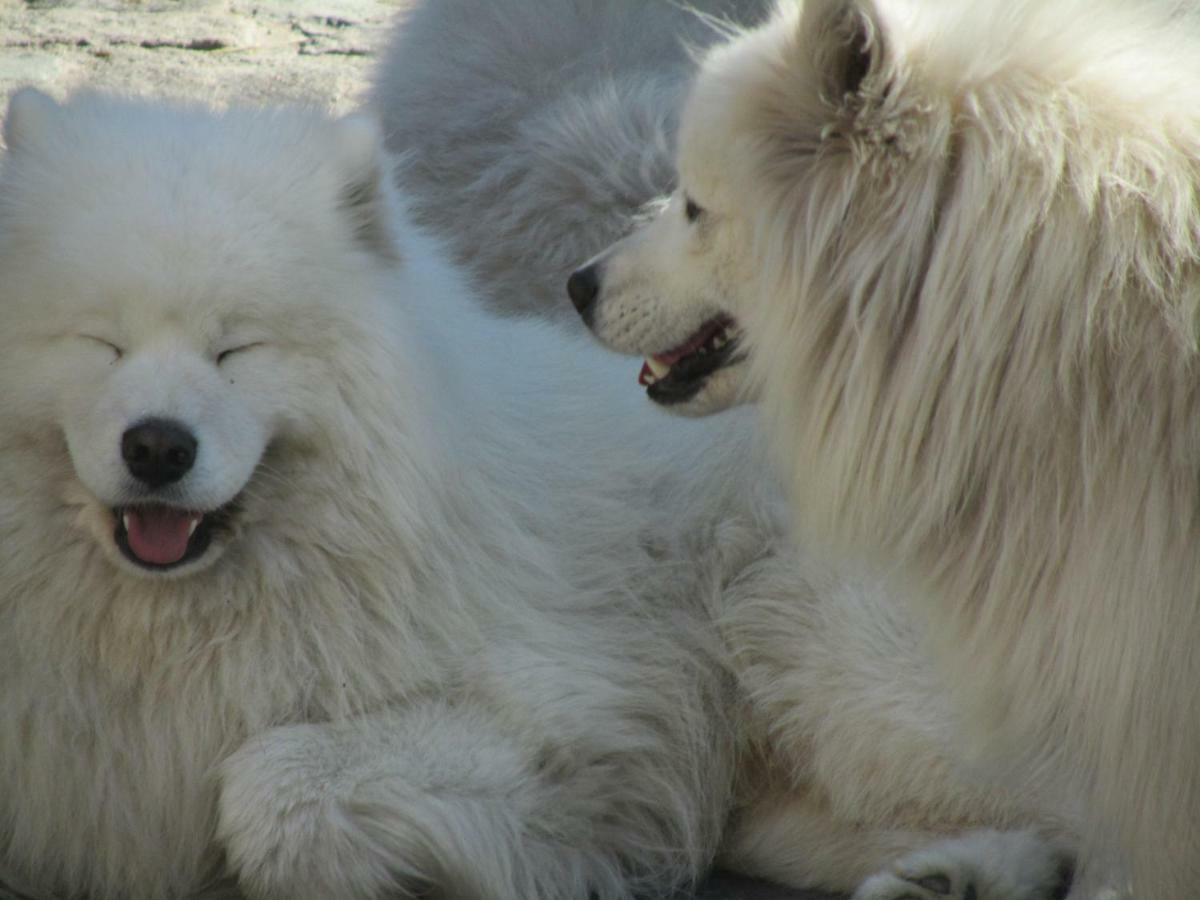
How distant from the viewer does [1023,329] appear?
2400 mm

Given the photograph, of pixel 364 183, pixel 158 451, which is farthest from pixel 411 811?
pixel 364 183

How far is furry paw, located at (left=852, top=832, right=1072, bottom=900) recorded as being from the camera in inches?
116

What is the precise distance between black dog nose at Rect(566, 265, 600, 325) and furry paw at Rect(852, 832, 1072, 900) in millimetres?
1149

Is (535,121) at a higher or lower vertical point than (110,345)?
higher

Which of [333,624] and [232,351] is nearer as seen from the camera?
[232,351]

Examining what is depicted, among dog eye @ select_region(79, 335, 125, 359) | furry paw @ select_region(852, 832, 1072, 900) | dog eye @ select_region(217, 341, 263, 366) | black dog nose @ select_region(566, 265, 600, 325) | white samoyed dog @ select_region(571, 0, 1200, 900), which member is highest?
dog eye @ select_region(79, 335, 125, 359)

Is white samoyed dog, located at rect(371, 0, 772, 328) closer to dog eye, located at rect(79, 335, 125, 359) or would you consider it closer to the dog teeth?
the dog teeth

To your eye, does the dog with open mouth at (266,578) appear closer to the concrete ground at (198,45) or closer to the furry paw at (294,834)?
the furry paw at (294,834)

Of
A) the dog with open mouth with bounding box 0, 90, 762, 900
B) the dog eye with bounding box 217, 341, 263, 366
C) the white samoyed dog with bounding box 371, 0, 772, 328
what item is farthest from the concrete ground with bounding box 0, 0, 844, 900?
the dog eye with bounding box 217, 341, 263, 366

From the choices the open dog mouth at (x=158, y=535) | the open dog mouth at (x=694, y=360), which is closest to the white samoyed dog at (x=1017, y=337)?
the open dog mouth at (x=694, y=360)

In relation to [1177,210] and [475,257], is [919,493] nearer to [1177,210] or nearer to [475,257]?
[1177,210]

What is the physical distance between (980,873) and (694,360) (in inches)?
41.2

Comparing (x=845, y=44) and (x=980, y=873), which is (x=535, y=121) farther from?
(x=980, y=873)

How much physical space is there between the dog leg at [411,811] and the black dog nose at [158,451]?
1.75ft
